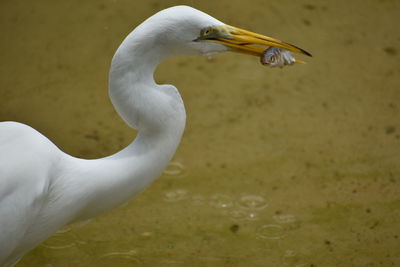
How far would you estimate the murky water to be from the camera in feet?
11.1

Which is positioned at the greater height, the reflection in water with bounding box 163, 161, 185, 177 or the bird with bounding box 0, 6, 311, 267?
the bird with bounding box 0, 6, 311, 267

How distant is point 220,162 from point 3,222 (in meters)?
1.64

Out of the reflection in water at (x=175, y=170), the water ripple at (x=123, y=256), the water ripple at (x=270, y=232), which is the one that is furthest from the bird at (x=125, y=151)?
the reflection in water at (x=175, y=170)

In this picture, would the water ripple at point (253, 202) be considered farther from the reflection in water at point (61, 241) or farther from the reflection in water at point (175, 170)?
the reflection in water at point (61, 241)

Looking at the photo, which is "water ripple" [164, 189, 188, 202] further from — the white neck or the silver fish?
the silver fish

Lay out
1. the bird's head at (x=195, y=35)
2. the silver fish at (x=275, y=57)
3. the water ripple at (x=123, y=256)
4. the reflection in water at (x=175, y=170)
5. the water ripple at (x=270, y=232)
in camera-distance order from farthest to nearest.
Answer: the reflection in water at (x=175, y=170) < the water ripple at (x=270, y=232) < the water ripple at (x=123, y=256) < the silver fish at (x=275, y=57) < the bird's head at (x=195, y=35)

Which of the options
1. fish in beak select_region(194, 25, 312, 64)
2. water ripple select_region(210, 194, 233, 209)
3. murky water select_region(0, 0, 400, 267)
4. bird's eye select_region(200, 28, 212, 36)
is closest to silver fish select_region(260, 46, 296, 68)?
fish in beak select_region(194, 25, 312, 64)

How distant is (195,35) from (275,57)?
303mm

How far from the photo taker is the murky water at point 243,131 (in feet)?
11.1

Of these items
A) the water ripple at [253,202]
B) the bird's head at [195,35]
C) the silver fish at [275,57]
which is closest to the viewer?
the bird's head at [195,35]

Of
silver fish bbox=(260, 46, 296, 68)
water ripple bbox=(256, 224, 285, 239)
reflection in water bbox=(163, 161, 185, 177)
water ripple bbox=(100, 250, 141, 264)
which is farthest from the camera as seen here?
reflection in water bbox=(163, 161, 185, 177)

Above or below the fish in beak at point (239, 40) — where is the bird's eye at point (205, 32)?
above

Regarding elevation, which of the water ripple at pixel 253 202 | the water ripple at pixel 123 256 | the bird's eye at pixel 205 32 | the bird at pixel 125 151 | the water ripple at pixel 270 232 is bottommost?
the water ripple at pixel 123 256

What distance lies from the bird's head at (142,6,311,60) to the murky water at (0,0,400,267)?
1200 millimetres
